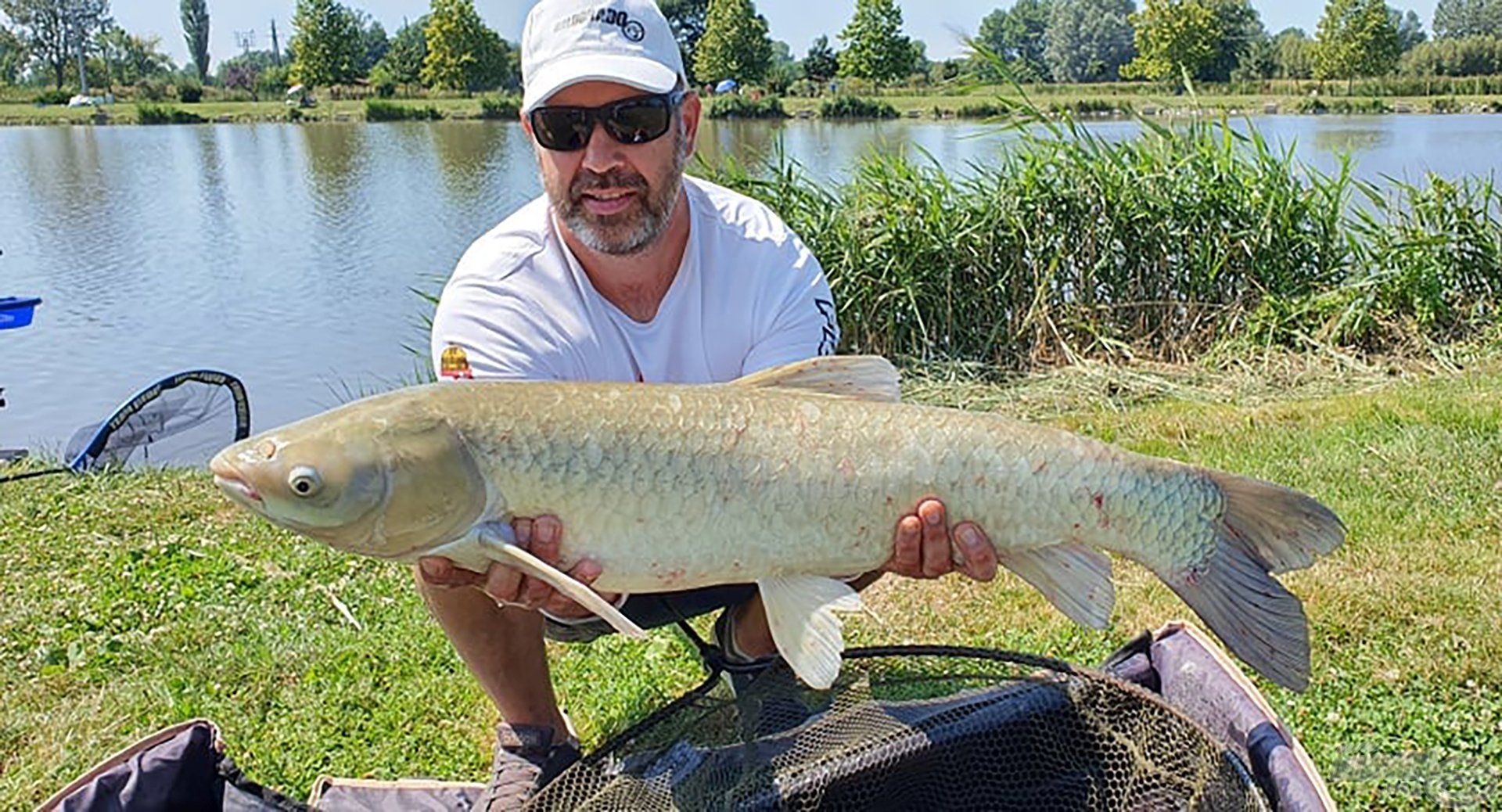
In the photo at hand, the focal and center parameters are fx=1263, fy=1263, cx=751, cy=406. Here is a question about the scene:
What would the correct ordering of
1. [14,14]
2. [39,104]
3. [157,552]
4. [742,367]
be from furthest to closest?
[14,14]
[39,104]
[157,552]
[742,367]

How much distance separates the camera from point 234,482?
1413 millimetres

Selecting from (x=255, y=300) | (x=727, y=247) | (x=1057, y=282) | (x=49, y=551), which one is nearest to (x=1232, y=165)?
(x=1057, y=282)

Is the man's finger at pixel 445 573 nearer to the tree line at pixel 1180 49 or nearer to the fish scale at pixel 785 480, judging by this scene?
the fish scale at pixel 785 480

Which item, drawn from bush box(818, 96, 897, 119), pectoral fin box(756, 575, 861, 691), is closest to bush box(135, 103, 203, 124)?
bush box(818, 96, 897, 119)

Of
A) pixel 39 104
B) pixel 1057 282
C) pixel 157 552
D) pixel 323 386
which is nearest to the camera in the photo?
pixel 157 552

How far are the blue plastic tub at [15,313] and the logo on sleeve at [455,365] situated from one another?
373 centimetres

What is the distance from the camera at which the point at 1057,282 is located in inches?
216

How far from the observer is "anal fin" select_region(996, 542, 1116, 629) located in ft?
5.45

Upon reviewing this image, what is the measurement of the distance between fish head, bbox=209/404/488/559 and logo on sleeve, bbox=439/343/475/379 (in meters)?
0.46

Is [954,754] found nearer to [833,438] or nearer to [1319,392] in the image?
[833,438]

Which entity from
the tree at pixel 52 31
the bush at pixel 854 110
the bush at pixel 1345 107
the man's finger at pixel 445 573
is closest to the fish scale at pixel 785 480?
the man's finger at pixel 445 573

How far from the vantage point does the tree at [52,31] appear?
59.3 meters

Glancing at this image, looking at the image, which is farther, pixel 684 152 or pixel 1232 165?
pixel 1232 165

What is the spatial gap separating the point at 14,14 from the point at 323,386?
6566 cm
